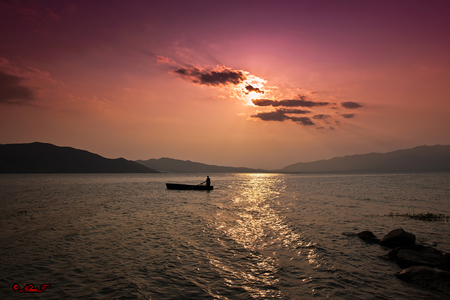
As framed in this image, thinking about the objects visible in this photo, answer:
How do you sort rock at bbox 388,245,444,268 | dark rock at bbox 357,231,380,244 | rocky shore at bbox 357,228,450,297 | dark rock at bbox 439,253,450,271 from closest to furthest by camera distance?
rocky shore at bbox 357,228,450,297 < dark rock at bbox 439,253,450,271 < rock at bbox 388,245,444,268 < dark rock at bbox 357,231,380,244

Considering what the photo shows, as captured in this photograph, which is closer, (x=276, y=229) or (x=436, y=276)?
(x=436, y=276)

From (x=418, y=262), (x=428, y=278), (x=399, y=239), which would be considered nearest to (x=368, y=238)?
(x=399, y=239)

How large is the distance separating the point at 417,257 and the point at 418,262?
0.41 meters

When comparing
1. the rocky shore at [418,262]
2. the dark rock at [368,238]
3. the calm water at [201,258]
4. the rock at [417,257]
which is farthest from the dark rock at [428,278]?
the dark rock at [368,238]

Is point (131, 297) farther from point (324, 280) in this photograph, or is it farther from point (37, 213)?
point (37, 213)

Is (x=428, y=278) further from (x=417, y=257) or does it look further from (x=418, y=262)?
(x=417, y=257)

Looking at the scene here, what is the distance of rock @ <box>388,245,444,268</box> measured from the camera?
12.4 m

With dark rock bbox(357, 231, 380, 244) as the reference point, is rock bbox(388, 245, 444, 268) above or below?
above

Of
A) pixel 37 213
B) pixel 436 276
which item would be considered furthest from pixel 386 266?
pixel 37 213

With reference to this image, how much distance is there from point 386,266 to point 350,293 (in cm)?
491

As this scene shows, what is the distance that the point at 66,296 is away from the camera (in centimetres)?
908

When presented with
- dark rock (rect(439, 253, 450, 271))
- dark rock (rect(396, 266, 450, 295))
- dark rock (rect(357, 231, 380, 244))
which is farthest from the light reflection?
dark rock (rect(439, 253, 450, 271))

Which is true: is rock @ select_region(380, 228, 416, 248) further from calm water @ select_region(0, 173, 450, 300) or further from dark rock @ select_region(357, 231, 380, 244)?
calm water @ select_region(0, 173, 450, 300)

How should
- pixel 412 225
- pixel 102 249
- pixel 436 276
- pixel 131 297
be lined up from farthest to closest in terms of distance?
pixel 412 225 < pixel 102 249 < pixel 436 276 < pixel 131 297
